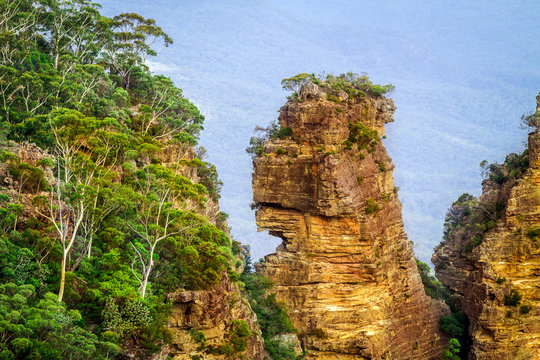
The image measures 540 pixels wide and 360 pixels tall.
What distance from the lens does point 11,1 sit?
217 ft

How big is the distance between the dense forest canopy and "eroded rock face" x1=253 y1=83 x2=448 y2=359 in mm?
7074

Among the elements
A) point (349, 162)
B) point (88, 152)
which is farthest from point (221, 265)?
point (349, 162)

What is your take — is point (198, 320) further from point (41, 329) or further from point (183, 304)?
point (41, 329)

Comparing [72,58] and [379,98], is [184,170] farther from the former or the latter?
[379,98]

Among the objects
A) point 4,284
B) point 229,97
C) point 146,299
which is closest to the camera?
point 4,284

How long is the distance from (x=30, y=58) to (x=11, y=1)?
6282 millimetres

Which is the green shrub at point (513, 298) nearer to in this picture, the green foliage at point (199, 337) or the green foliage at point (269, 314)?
the green foliage at point (269, 314)

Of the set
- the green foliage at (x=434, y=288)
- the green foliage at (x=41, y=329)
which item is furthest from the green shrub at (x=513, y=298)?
the green foliage at (x=41, y=329)

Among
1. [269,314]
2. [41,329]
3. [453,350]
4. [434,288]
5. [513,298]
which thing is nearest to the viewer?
[41,329]

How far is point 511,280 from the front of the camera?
6881 centimetres

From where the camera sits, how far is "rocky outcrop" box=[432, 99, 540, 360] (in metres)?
67.9

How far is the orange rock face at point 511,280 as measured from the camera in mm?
67938

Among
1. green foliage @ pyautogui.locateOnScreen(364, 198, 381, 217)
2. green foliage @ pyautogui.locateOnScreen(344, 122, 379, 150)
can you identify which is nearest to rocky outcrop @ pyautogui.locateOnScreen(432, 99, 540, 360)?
green foliage @ pyautogui.locateOnScreen(364, 198, 381, 217)

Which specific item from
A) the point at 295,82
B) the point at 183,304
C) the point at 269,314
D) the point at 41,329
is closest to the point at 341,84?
the point at 295,82
